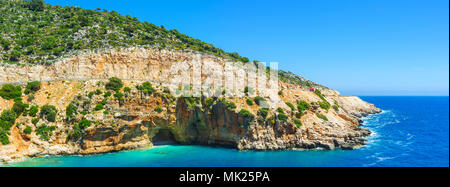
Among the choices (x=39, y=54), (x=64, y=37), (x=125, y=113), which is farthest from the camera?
(x=64, y=37)

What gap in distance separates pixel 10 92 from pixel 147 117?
18.2 m

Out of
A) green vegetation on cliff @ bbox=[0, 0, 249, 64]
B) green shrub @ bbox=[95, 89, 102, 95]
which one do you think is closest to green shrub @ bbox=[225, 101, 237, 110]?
green shrub @ bbox=[95, 89, 102, 95]

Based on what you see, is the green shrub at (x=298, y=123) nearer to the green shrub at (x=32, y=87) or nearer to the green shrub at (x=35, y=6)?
the green shrub at (x=32, y=87)

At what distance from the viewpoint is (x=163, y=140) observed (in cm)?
4038

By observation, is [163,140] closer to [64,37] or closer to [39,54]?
[39,54]

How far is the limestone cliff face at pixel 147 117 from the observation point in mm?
33062

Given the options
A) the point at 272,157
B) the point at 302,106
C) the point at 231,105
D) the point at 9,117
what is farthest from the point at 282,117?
the point at 9,117

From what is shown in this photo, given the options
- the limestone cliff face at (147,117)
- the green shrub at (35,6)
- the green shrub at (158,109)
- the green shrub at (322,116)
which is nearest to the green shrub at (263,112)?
the limestone cliff face at (147,117)

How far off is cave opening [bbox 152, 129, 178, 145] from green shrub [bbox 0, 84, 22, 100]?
19.3m

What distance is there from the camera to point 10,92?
112 ft

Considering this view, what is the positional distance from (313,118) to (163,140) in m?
23.9

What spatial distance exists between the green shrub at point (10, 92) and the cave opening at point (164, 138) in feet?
63.2
